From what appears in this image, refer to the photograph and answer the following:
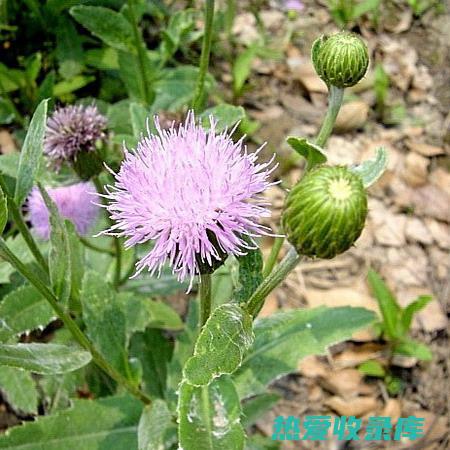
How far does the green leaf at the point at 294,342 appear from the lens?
7.48ft

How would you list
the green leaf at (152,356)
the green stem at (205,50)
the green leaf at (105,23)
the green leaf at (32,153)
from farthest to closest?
the green leaf at (105,23), the green leaf at (152,356), the green stem at (205,50), the green leaf at (32,153)

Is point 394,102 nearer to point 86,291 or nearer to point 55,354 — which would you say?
point 86,291

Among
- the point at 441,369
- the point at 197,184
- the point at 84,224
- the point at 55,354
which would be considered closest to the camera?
the point at 197,184

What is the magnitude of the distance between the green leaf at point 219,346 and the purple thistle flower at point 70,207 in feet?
3.77

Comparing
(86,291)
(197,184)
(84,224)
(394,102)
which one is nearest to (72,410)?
(86,291)

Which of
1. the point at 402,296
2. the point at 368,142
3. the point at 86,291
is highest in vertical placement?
the point at 86,291

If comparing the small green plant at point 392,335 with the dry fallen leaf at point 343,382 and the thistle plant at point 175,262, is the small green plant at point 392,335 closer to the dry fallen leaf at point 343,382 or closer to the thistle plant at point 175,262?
the dry fallen leaf at point 343,382

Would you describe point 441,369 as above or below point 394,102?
below

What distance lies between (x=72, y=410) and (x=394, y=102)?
2.83 metres

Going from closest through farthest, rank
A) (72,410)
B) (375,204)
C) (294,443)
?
(72,410), (294,443), (375,204)

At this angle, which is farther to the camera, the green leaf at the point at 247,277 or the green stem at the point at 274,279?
the green leaf at the point at 247,277

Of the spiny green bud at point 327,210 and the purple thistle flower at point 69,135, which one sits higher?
the spiny green bud at point 327,210

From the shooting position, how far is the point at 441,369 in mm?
3201

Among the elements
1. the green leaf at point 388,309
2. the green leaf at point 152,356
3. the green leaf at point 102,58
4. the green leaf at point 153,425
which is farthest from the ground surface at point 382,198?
the green leaf at point 153,425
